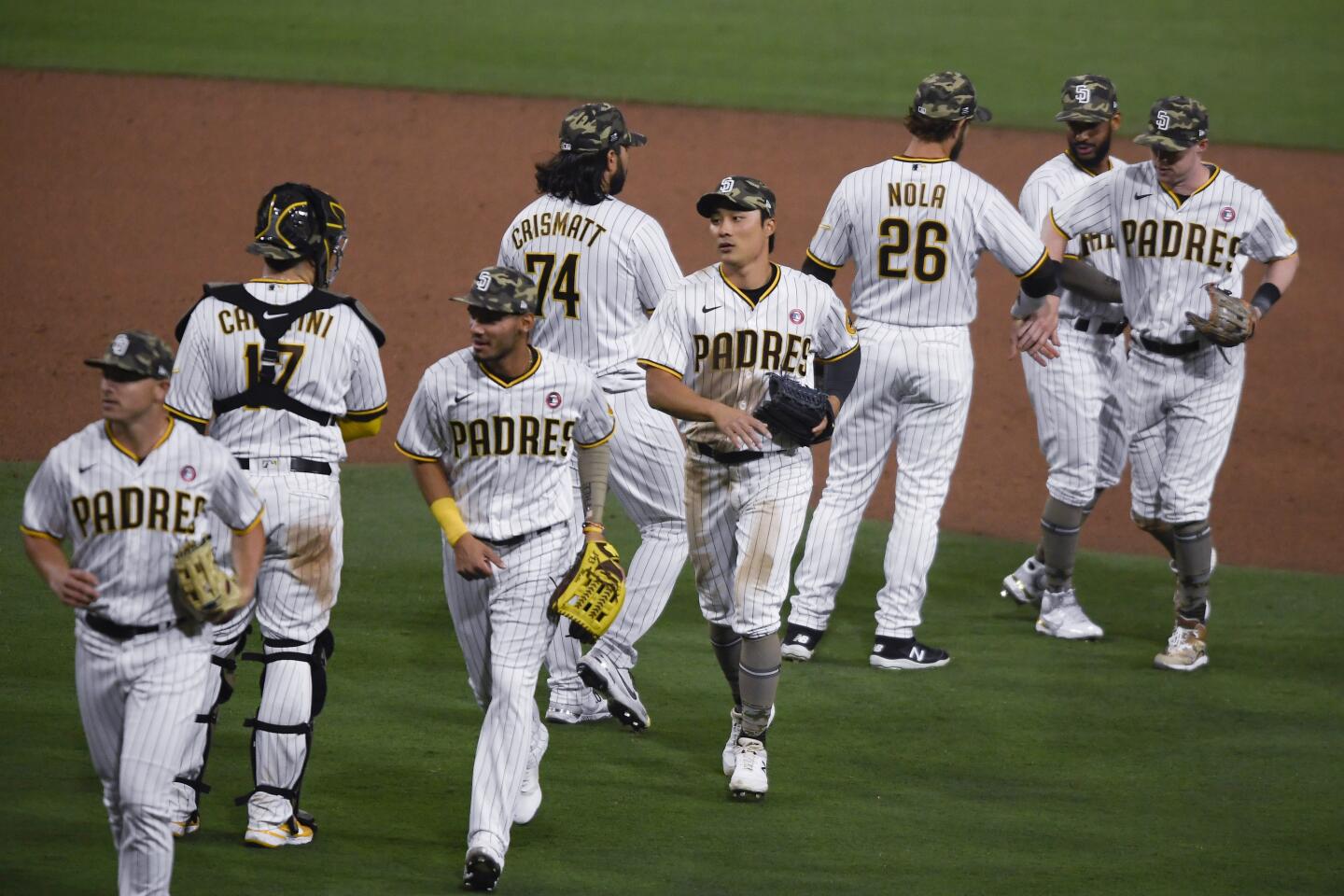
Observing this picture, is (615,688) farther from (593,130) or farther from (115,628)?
(115,628)

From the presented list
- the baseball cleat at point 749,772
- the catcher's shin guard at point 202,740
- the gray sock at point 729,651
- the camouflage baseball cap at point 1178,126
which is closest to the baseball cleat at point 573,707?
the gray sock at point 729,651

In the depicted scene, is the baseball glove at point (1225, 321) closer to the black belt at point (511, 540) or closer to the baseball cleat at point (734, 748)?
the baseball cleat at point (734, 748)

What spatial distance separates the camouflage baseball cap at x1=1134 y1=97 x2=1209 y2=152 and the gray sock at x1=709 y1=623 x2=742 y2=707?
2.52 meters

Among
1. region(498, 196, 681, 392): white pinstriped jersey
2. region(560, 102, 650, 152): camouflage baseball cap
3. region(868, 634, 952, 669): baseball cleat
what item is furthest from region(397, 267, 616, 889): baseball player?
region(868, 634, 952, 669): baseball cleat

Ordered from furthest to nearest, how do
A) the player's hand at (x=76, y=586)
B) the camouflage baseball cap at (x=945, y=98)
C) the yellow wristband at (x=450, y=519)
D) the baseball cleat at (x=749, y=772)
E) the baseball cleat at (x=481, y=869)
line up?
the camouflage baseball cap at (x=945, y=98) → the baseball cleat at (x=749, y=772) → the yellow wristband at (x=450, y=519) → the baseball cleat at (x=481, y=869) → the player's hand at (x=76, y=586)

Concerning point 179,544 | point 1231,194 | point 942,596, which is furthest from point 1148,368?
point 179,544

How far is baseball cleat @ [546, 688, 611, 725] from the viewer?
20.5 ft

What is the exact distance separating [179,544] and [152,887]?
2.57ft

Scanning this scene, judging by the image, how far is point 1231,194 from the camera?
6.88 m

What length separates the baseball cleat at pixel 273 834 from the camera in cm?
499

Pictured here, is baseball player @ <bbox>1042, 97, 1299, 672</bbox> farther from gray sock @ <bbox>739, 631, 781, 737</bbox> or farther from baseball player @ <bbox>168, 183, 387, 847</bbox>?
baseball player @ <bbox>168, 183, 387, 847</bbox>

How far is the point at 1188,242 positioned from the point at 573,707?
2.90 metres

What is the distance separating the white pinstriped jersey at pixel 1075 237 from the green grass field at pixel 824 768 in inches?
52.3

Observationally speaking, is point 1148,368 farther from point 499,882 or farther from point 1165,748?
point 499,882
